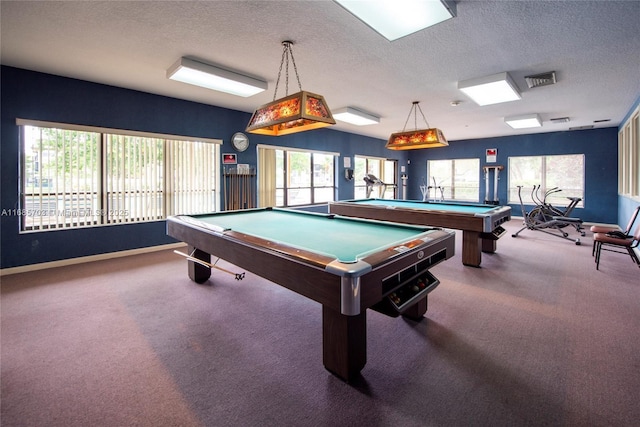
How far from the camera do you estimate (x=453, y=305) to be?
294 cm

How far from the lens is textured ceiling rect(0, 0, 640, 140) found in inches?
98.4

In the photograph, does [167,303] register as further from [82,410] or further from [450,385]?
[450,385]

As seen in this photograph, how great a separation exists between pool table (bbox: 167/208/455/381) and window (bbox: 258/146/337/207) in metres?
3.77

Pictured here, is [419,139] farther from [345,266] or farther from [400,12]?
[345,266]

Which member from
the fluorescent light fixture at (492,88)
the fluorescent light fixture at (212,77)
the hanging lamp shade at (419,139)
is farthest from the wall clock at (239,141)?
the fluorescent light fixture at (492,88)

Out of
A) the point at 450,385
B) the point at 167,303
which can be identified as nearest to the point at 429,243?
the point at 450,385

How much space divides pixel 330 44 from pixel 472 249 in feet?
10.4

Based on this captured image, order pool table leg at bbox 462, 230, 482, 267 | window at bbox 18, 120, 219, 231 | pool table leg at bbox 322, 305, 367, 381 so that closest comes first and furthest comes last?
pool table leg at bbox 322, 305, 367, 381 → window at bbox 18, 120, 219, 231 → pool table leg at bbox 462, 230, 482, 267

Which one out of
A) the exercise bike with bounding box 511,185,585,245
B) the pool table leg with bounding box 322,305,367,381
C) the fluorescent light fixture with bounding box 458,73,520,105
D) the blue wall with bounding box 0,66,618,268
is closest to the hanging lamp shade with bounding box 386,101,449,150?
the fluorescent light fixture with bounding box 458,73,520,105

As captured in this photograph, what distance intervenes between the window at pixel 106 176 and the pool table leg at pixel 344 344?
430 centimetres

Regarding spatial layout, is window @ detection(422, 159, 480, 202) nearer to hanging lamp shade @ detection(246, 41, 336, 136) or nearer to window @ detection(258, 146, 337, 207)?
window @ detection(258, 146, 337, 207)

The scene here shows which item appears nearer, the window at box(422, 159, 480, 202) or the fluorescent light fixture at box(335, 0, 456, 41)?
the fluorescent light fixture at box(335, 0, 456, 41)

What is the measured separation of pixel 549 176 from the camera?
351 inches

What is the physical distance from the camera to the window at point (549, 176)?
848 centimetres
